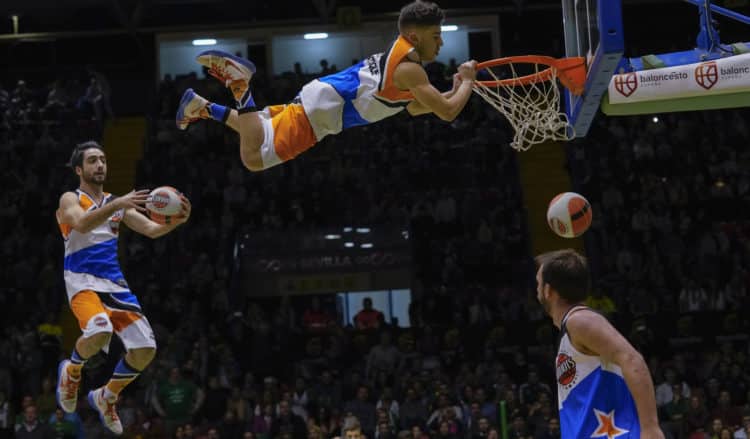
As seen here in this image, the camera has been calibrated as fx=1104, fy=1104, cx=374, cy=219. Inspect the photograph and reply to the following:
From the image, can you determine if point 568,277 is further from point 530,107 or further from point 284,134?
point 530,107

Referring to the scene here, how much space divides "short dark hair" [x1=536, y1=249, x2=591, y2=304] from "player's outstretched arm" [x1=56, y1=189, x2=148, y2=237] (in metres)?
4.04

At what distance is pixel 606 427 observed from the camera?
5098 mm

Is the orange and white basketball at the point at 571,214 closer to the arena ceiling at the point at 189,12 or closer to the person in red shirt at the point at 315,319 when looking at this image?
the person in red shirt at the point at 315,319

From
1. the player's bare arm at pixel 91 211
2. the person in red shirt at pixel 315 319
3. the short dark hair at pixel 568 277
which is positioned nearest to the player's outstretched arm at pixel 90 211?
the player's bare arm at pixel 91 211

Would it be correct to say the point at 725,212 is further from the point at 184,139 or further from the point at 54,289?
the point at 54,289

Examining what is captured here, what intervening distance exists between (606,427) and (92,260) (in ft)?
16.8

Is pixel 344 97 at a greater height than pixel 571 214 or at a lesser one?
greater

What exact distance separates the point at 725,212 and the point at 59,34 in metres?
16.4

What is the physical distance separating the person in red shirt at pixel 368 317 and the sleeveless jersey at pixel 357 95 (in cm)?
1143

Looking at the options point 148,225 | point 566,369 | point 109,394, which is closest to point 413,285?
point 148,225

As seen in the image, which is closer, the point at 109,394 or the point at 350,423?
→ the point at 109,394

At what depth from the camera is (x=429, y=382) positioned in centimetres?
1722

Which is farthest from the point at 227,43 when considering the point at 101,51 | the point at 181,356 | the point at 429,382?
the point at 429,382

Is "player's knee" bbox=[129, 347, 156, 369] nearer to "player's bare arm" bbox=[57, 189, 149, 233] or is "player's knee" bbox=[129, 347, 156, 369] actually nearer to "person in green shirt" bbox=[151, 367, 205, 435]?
"player's bare arm" bbox=[57, 189, 149, 233]
